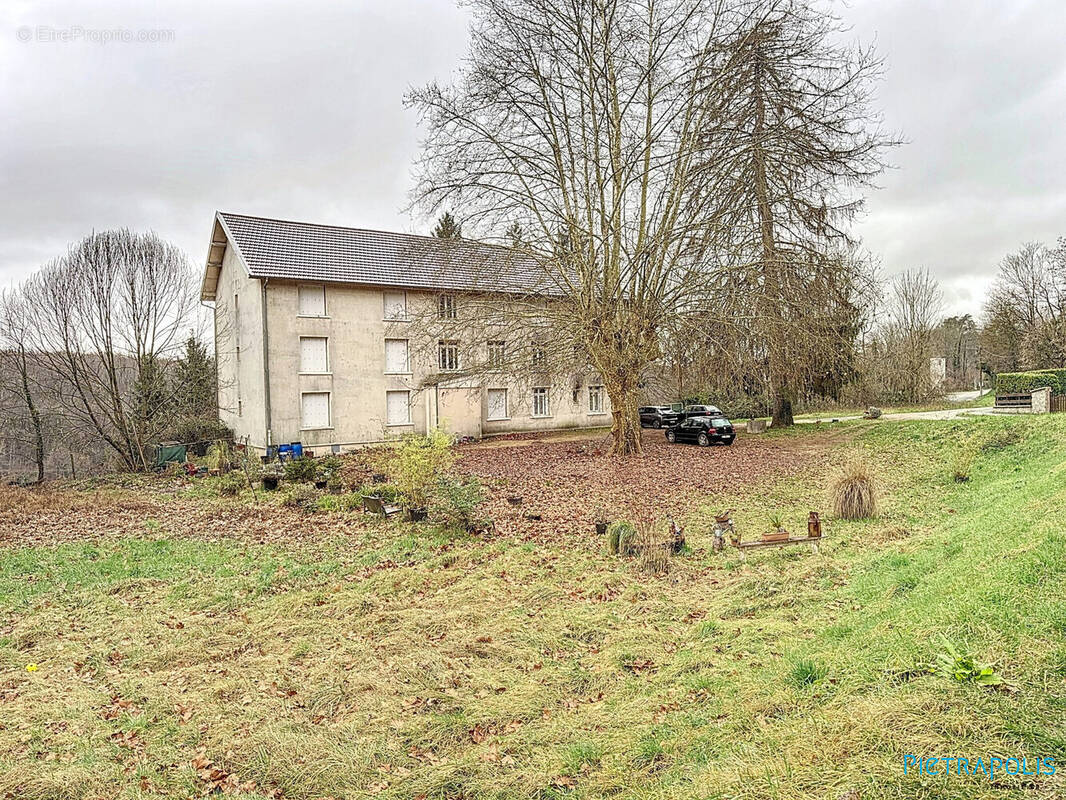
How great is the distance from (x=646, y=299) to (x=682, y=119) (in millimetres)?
6120

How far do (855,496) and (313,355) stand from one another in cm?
2137

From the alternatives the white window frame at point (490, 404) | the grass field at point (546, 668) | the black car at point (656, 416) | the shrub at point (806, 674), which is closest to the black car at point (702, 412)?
the black car at point (656, 416)

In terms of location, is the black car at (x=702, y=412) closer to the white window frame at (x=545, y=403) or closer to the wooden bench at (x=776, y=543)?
the white window frame at (x=545, y=403)

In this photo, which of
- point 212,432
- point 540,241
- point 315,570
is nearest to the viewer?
point 315,570

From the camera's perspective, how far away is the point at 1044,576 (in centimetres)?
369

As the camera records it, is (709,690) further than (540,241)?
No

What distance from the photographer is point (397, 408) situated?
86.8 feet

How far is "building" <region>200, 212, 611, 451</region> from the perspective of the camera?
23.5 metres

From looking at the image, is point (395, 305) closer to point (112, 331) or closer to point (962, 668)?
point (112, 331)

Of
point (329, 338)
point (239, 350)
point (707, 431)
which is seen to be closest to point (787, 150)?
point (707, 431)

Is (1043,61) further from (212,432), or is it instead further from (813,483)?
(212,432)

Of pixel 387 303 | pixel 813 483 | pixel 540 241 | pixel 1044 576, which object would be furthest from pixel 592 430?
pixel 1044 576

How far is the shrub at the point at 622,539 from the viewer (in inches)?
335

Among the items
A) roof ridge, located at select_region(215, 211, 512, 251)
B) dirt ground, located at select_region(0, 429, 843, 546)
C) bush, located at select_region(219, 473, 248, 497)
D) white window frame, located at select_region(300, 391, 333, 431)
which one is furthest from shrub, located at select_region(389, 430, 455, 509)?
white window frame, located at select_region(300, 391, 333, 431)
